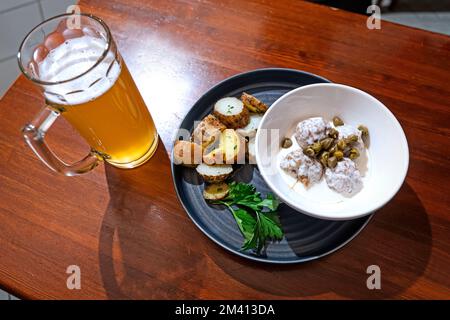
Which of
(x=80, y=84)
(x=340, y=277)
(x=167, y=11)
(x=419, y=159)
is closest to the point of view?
(x=80, y=84)

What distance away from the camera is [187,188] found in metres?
1.03

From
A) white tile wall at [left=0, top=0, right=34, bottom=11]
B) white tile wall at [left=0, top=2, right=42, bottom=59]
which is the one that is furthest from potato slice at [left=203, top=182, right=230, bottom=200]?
white tile wall at [left=0, top=0, right=34, bottom=11]

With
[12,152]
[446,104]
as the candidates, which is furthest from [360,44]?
[12,152]

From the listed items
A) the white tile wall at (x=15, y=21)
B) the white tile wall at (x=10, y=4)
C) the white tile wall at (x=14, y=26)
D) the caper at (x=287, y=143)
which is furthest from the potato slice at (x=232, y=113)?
the white tile wall at (x=10, y=4)

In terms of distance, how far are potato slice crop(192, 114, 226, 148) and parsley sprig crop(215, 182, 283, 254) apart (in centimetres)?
13

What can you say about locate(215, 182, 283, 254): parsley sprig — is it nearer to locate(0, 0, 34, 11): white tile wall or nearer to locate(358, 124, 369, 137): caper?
locate(358, 124, 369, 137): caper

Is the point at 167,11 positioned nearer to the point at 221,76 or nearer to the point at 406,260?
the point at 221,76

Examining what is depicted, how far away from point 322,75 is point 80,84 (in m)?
0.71

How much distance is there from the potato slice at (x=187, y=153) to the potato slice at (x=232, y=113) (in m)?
0.11

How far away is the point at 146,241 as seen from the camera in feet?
3.29

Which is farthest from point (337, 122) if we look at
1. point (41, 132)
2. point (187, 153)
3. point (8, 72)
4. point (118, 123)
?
point (8, 72)

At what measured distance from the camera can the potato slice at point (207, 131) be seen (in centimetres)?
103

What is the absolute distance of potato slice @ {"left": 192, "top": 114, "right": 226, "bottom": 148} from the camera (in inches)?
40.6

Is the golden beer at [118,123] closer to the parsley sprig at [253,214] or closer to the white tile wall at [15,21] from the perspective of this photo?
the parsley sprig at [253,214]
